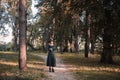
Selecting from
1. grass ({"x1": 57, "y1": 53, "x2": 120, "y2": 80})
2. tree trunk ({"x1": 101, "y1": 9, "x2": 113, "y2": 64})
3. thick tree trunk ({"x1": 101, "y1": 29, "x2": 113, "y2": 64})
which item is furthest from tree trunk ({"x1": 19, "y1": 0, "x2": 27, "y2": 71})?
thick tree trunk ({"x1": 101, "y1": 29, "x2": 113, "y2": 64})

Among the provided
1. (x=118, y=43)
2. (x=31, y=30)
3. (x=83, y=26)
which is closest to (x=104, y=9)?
(x=118, y=43)

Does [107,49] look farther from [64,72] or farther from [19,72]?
[19,72]

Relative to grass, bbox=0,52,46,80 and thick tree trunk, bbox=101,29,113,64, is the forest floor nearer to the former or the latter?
grass, bbox=0,52,46,80

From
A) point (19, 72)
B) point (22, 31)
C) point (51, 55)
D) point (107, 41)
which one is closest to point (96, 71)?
point (51, 55)

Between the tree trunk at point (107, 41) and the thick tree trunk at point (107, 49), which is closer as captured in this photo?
the tree trunk at point (107, 41)

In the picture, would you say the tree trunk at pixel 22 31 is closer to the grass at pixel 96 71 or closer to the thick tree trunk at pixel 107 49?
the grass at pixel 96 71

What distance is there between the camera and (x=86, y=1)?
26.2 m

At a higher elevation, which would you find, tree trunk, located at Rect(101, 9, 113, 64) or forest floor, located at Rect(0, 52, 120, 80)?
tree trunk, located at Rect(101, 9, 113, 64)

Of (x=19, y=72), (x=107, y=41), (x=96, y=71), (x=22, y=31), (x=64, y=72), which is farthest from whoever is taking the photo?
(x=107, y=41)

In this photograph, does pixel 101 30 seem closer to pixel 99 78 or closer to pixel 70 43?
pixel 99 78

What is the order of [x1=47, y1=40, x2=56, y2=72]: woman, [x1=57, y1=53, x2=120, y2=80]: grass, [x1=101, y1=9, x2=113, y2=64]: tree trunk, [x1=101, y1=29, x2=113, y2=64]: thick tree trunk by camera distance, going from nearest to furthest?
[x1=57, y1=53, x2=120, y2=80]: grass < [x1=47, y1=40, x2=56, y2=72]: woman < [x1=101, y1=9, x2=113, y2=64]: tree trunk < [x1=101, y1=29, x2=113, y2=64]: thick tree trunk

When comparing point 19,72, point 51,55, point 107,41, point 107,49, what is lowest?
point 19,72

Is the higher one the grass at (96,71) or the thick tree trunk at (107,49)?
the thick tree trunk at (107,49)

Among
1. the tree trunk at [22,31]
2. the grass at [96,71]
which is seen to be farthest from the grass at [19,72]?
the grass at [96,71]
